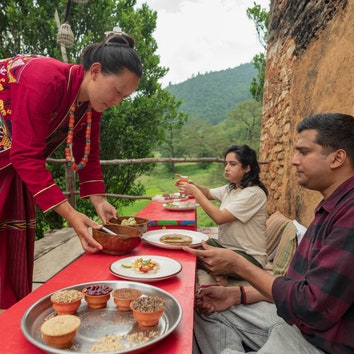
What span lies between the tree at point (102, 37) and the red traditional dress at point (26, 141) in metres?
4.55

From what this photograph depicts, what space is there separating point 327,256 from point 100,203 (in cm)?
127

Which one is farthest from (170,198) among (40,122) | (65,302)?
(65,302)

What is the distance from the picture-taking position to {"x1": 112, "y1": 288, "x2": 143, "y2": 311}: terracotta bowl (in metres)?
0.95

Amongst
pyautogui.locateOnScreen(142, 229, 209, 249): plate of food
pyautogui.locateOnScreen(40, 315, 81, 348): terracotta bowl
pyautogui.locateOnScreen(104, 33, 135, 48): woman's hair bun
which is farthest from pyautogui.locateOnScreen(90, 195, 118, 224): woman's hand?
pyautogui.locateOnScreen(40, 315, 81, 348): terracotta bowl

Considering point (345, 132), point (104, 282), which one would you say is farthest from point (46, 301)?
point (345, 132)

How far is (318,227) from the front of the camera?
127 centimetres

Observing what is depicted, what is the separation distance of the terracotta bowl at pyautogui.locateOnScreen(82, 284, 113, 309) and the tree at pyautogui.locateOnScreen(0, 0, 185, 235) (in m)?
5.33

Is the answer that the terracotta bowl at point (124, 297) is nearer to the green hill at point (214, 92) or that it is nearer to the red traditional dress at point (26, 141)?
the red traditional dress at point (26, 141)

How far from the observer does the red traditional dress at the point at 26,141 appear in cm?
129

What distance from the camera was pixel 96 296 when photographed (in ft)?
3.14

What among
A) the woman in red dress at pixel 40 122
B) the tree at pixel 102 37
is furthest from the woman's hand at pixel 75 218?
the tree at pixel 102 37

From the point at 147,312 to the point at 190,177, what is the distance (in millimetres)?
18796

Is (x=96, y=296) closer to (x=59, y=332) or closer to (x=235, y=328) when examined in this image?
(x=59, y=332)

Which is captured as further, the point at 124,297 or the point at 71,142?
the point at 71,142
